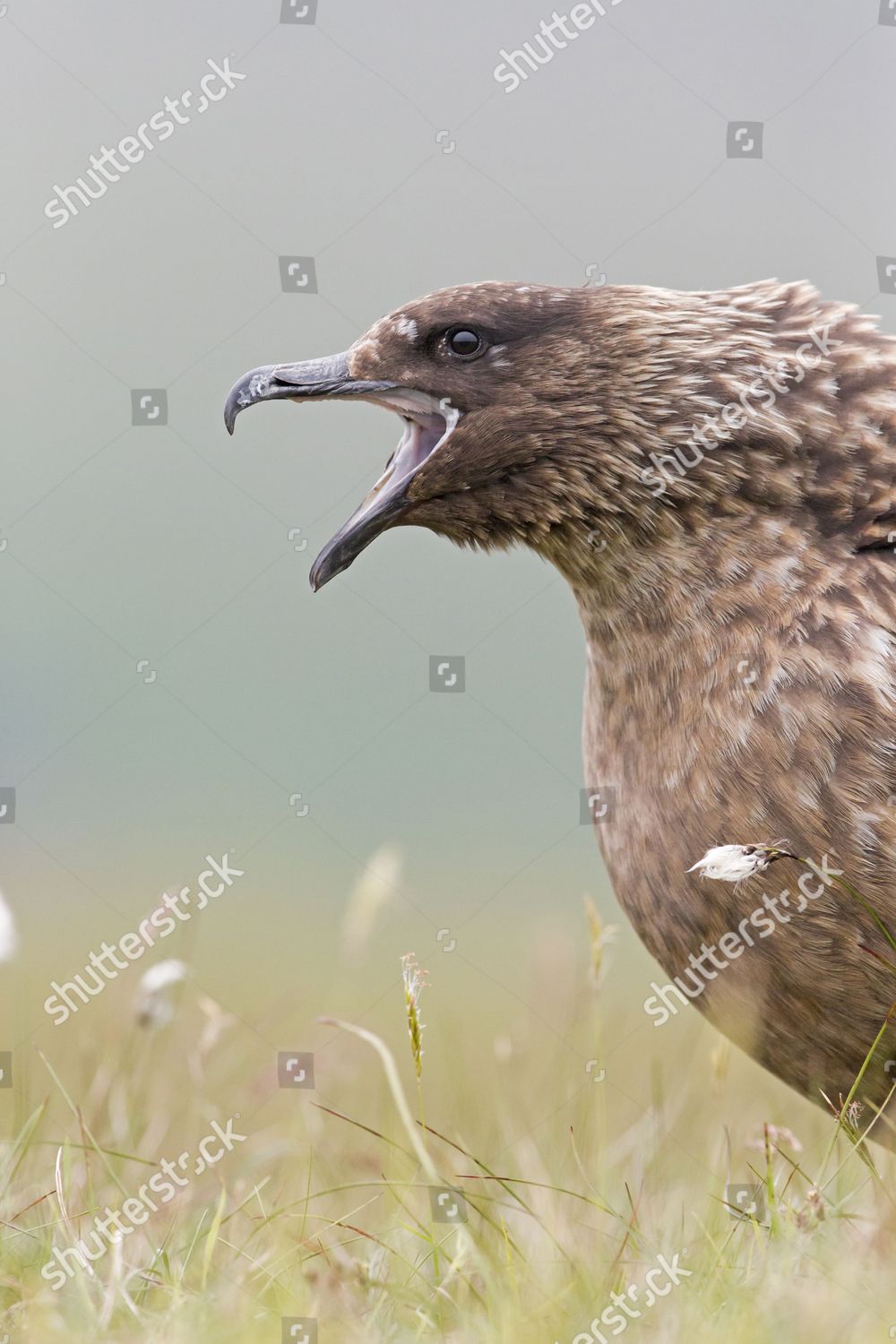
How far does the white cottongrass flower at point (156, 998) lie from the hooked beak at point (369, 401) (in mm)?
778

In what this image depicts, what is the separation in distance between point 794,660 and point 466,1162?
1254 millimetres

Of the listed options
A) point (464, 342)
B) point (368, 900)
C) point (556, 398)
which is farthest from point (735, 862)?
point (464, 342)

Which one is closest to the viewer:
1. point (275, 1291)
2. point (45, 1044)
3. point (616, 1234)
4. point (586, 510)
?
point (275, 1291)

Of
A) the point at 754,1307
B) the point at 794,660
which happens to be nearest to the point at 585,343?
the point at 794,660

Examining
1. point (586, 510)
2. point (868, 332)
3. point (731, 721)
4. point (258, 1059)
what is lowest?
point (258, 1059)

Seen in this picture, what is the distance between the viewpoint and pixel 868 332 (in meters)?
3.03

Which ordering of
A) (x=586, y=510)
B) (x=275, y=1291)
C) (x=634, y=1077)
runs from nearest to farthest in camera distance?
(x=275, y=1291)
(x=586, y=510)
(x=634, y=1077)

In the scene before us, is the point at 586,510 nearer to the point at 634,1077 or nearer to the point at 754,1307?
the point at 754,1307

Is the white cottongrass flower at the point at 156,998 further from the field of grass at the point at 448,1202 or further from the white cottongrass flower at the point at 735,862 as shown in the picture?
Result: the white cottongrass flower at the point at 735,862

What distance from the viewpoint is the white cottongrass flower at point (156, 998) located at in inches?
113

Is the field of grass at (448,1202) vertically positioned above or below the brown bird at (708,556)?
below

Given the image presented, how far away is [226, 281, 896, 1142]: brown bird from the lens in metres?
2.61

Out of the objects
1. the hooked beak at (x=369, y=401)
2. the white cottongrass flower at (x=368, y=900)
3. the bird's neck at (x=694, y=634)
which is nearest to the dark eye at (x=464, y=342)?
the hooked beak at (x=369, y=401)

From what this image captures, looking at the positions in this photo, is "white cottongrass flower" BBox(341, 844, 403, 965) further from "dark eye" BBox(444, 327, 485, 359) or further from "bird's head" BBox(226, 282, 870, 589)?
"dark eye" BBox(444, 327, 485, 359)
